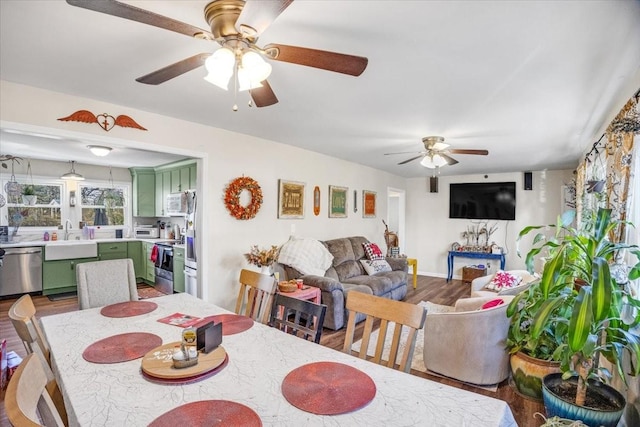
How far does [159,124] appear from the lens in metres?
3.19

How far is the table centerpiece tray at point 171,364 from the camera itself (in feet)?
4.27

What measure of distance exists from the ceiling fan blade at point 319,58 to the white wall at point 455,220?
646cm

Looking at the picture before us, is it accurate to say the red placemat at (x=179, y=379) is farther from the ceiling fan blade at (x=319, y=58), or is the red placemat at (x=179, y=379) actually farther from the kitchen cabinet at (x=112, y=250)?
the kitchen cabinet at (x=112, y=250)

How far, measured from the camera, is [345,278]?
193 inches

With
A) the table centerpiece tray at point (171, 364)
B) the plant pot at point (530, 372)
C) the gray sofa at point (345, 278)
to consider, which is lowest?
the plant pot at point (530, 372)

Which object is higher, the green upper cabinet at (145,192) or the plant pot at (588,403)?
the green upper cabinet at (145,192)

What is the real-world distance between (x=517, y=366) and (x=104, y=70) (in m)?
3.76

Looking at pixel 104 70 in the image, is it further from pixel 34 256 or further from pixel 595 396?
pixel 34 256

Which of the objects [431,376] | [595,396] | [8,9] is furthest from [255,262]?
[595,396]

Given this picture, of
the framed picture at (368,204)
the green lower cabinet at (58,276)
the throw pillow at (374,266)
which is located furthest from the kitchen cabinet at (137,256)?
the framed picture at (368,204)

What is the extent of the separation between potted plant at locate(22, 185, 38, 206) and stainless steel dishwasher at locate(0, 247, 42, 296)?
99 centimetres

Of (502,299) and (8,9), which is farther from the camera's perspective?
(502,299)

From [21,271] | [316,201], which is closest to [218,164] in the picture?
[316,201]

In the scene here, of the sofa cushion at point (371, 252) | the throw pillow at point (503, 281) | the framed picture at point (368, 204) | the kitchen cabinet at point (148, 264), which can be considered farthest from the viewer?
the framed picture at point (368, 204)
